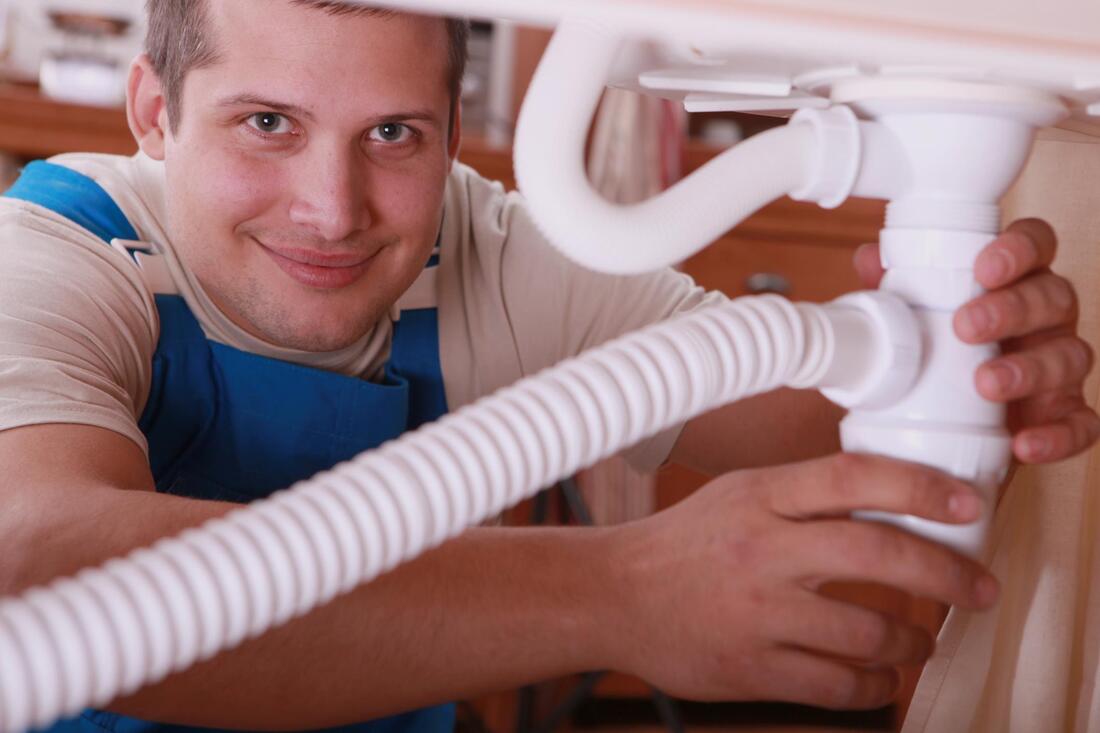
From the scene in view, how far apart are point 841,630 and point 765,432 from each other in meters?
0.54

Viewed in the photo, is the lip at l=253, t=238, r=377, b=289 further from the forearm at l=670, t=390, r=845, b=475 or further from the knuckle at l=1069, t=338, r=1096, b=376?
the knuckle at l=1069, t=338, r=1096, b=376

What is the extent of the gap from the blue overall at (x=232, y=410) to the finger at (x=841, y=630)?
1.95 ft

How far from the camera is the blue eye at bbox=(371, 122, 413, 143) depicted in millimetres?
976

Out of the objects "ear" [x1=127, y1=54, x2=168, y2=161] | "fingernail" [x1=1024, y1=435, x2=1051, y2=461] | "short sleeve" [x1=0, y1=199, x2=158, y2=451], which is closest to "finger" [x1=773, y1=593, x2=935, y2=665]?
"fingernail" [x1=1024, y1=435, x2=1051, y2=461]

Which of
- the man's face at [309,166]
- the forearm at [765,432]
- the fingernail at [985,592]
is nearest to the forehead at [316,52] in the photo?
the man's face at [309,166]

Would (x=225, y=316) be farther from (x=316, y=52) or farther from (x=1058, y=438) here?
A: (x=1058, y=438)

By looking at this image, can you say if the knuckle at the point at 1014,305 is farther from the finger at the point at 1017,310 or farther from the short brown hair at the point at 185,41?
the short brown hair at the point at 185,41

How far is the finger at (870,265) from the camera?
2.02 ft

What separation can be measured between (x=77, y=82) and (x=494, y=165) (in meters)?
0.89

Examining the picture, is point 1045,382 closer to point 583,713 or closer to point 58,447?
point 58,447

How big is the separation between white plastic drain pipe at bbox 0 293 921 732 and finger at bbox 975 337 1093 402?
34 millimetres

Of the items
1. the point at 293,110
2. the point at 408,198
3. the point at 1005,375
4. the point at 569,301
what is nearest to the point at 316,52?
the point at 293,110

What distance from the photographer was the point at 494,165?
82.7 inches

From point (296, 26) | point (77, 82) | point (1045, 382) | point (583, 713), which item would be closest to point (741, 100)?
point (1045, 382)
